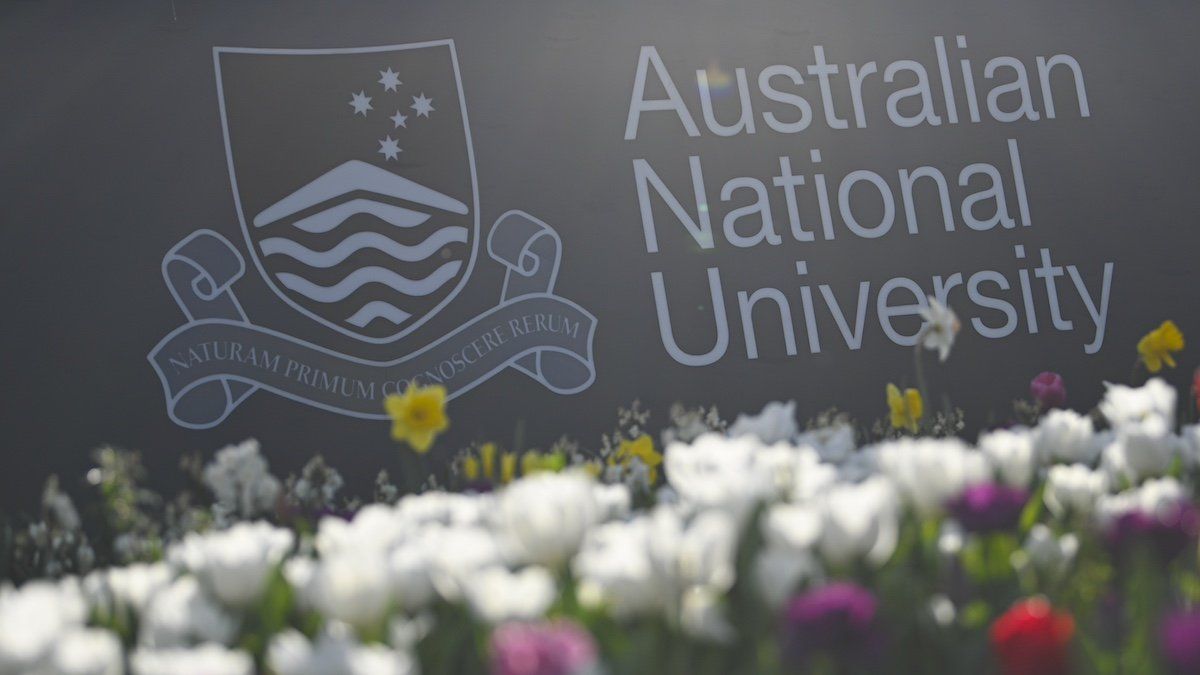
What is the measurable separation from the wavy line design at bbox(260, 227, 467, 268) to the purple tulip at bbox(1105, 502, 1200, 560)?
12.3 ft

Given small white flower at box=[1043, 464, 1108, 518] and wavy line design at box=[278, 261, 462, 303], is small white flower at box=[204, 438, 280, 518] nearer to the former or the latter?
small white flower at box=[1043, 464, 1108, 518]

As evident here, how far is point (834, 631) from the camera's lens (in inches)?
33.1

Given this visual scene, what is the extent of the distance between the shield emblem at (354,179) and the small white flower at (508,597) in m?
3.74

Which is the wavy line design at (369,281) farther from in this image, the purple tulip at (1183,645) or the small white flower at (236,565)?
the purple tulip at (1183,645)

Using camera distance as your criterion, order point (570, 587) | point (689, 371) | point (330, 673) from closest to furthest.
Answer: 1. point (330, 673)
2. point (570, 587)
3. point (689, 371)

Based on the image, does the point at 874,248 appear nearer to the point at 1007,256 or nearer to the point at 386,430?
the point at 1007,256

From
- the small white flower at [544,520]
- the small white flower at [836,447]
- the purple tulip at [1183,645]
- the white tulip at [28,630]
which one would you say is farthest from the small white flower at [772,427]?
the white tulip at [28,630]

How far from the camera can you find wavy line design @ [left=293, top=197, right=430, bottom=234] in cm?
464

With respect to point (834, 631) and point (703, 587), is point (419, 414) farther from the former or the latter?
point (834, 631)

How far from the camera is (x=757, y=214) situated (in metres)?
4.93

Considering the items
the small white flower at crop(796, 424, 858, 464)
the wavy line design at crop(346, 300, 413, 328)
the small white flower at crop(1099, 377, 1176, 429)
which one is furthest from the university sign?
the small white flower at crop(1099, 377, 1176, 429)

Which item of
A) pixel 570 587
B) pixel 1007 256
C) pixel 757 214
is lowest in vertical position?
pixel 570 587

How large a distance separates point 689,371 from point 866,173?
3.79 feet

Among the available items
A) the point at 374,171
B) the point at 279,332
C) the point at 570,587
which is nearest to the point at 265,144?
the point at 374,171
